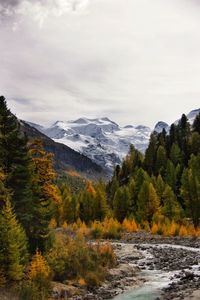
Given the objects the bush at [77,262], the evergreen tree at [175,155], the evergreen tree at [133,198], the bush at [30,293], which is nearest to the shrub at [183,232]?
the evergreen tree at [133,198]

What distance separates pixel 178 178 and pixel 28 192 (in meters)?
80.2

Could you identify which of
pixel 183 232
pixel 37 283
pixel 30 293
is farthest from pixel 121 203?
pixel 30 293

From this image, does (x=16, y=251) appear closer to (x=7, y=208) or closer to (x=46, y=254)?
(x=7, y=208)

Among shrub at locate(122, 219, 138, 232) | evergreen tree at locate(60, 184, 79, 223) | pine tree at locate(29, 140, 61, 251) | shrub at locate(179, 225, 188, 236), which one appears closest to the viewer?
pine tree at locate(29, 140, 61, 251)

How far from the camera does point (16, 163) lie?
40.5m

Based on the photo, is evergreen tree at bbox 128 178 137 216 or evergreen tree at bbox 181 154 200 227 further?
evergreen tree at bbox 128 178 137 216

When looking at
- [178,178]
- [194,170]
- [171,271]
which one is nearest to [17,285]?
[171,271]

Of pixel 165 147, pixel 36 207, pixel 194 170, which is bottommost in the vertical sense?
pixel 36 207

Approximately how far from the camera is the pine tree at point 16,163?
3962 cm

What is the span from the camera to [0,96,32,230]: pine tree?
39625mm

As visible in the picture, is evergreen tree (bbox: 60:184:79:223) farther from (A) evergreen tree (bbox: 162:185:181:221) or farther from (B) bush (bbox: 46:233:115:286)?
(B) bush (bbox: 46:233:115:286)

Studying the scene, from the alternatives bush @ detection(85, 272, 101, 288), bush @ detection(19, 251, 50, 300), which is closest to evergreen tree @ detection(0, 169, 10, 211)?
bush @ detection(19, 251, 50, 300)

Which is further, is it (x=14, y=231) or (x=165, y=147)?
(x=165, y=147)

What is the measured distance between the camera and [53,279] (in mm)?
37562
